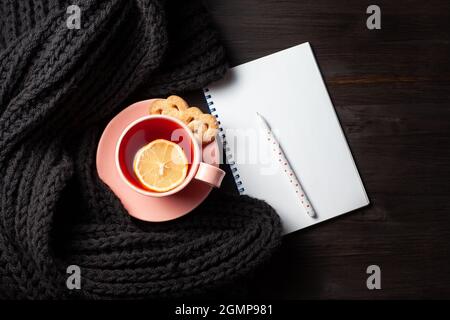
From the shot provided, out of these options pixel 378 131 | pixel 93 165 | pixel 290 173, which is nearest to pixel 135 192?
pixel 93 165

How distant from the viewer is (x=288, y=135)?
2.32 feet

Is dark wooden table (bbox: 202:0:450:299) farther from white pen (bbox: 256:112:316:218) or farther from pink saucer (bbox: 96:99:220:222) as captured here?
pink saucer (bbox: 96:99:220:222)

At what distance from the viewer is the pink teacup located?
0.60 metres

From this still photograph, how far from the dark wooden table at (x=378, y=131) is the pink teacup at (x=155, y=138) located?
0.15 metres

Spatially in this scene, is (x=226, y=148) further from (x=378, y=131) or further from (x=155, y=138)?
(x=378, y=131)

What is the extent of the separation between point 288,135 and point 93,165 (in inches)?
11.0

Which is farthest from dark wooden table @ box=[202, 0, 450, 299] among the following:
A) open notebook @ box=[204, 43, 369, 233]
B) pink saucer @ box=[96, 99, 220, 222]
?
pink saucer @ box=[96, 99, 220, 222]

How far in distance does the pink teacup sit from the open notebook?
0.28 ft

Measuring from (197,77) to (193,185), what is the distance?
0.15 meters

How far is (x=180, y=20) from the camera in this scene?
2.27 ft

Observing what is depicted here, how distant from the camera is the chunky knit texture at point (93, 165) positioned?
634 mm

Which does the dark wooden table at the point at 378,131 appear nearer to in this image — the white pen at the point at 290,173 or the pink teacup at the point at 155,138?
the white pen at the point at 290,173

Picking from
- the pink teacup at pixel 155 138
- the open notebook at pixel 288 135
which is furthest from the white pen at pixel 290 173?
the pink teacup at pixel 155 138
